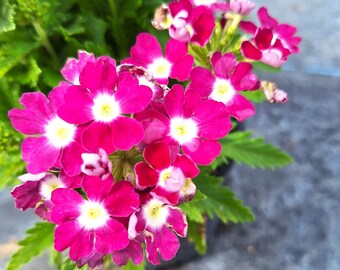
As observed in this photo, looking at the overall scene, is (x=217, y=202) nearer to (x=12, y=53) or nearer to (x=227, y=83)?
(x=227, y=83)

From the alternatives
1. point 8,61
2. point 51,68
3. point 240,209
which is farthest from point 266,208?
point 8,61

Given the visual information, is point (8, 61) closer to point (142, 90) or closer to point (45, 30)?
point (45, 30)

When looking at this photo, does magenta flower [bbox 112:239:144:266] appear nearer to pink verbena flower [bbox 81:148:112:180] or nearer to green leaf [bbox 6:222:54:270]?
pink verbena flower [bbox 81:148:112:180]

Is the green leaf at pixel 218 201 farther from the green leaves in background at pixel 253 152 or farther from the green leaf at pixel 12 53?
the green leaf at pixel 12 53

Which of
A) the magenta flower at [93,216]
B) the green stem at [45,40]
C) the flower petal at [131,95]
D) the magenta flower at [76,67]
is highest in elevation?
the green stem at [45,40]

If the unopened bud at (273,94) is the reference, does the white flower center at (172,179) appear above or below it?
below

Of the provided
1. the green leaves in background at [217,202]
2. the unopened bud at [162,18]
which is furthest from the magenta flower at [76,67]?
the green leaves in background at [217,202]
